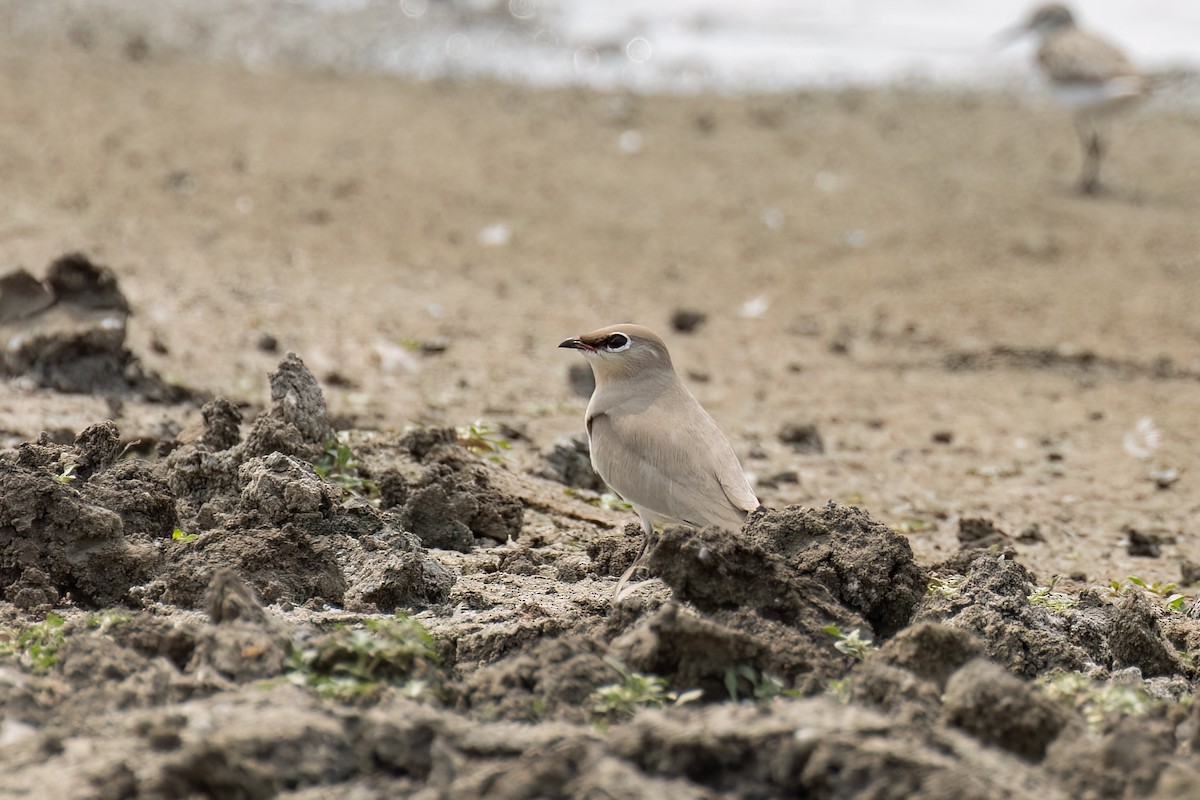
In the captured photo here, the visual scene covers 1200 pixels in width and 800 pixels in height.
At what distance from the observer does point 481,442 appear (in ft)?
20.6

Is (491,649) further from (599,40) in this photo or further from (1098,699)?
(599,40)

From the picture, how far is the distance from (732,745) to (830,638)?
101cm

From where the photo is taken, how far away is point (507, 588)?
475cm

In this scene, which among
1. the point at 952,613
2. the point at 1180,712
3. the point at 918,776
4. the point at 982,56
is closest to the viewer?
the point at 918,776

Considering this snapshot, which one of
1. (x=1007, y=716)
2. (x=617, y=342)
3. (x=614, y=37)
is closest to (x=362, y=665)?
(x=1007, y=716)

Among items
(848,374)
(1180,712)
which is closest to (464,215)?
(848,374)

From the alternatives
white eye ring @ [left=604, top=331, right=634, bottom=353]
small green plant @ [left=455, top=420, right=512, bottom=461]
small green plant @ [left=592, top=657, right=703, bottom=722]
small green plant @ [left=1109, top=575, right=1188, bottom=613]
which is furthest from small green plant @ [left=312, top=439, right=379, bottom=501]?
small green plant @ [left=1109, top=575, right=1188, bottom=613]

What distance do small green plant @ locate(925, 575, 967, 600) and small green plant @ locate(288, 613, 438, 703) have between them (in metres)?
1.71

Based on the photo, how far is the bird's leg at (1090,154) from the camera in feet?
38.9

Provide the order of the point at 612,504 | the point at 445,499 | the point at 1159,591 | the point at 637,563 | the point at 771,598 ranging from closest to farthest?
1. the point at 771,598
2. the point at 637,563
3. the point at 445,499
4. the point at 1159,591
5. the point at 612,504

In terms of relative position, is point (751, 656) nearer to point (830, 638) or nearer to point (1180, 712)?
point (830, 638)

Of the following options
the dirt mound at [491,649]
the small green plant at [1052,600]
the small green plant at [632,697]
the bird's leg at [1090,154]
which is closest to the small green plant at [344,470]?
the dirt mound at [491,649]

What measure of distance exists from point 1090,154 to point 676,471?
8.54m

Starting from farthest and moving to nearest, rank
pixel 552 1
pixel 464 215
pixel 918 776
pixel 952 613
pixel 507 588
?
pixel 552 1 < pixel 464 215 < pixel 507 588 < pixel 952 613 < pixel 918 776
